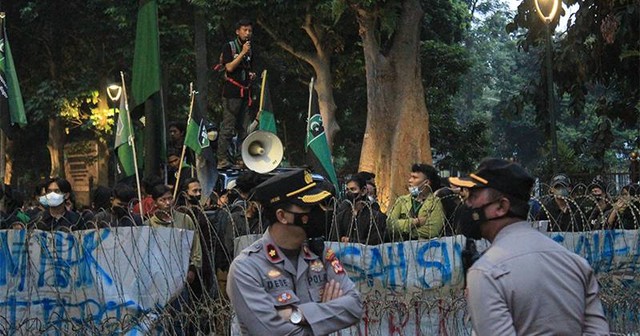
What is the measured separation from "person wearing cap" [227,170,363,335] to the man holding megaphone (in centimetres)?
1036

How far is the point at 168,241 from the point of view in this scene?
28.6 feet

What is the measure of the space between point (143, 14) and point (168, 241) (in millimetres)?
6296

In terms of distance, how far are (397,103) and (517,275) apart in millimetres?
17481

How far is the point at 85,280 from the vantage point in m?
8.55

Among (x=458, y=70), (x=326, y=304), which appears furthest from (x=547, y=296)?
(x=458, y=70)

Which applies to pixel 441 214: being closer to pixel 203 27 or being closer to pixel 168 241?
pixel 168 241

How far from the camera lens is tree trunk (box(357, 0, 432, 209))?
21391mm

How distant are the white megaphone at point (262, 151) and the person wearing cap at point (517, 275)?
926cm

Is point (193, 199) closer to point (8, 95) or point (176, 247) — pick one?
point (176, 247)

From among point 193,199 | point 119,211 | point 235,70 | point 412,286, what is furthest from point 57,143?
point 412,286

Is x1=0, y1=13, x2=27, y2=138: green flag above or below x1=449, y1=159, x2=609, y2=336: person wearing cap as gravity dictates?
above

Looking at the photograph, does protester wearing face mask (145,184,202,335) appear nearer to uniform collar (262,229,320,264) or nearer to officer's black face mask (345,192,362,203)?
officer's black face mask (345,192,362,203)

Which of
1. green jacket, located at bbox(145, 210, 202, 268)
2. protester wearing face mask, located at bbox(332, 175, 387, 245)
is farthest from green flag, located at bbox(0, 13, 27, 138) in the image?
protester wearing face mask, located at bbox(332, 175, 387, 245)

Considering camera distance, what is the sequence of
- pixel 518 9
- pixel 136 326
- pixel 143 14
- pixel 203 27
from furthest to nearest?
1. pixel 203 27
2. pixel 518 9
3. pixel 143 14
4. pixel 136 326
